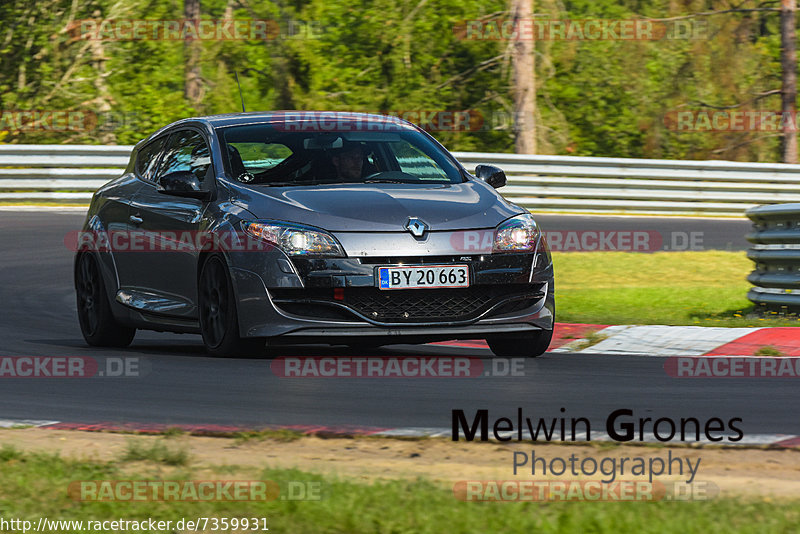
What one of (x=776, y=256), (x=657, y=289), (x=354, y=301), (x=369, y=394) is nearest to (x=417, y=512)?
(x=369, y=394)

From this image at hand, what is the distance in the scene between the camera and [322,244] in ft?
25.3

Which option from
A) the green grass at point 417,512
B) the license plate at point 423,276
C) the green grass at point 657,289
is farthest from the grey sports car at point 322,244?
the green grass at point 417,512

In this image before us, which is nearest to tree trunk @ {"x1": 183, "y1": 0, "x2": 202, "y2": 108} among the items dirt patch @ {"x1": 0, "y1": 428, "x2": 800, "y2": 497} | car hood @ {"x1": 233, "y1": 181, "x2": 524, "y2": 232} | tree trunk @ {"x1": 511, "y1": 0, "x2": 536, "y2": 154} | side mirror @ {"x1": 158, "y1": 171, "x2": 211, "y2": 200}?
tree trunk @ {"x1": 511, "y1": 0, "x2": 536, "y2": 154}

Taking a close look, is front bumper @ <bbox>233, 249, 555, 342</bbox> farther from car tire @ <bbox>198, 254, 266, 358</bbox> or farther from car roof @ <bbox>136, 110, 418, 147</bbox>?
car roof @ <bbox>136, 110, 418, 147</bbox>

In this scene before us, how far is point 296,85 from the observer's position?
92.6 ft

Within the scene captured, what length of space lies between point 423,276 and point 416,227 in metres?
0.28

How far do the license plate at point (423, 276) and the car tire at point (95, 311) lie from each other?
275 cm

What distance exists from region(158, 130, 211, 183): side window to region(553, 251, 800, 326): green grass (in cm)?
339

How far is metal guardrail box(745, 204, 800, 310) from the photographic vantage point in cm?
1044

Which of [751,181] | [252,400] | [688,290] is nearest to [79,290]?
[252,400]

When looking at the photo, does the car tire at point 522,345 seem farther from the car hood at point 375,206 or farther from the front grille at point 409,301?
the car hood at point 375,206

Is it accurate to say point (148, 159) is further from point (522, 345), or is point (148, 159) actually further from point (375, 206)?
point (522, 345)

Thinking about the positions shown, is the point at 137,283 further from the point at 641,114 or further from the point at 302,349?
the point at 641,114

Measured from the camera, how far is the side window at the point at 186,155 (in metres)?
8.97
